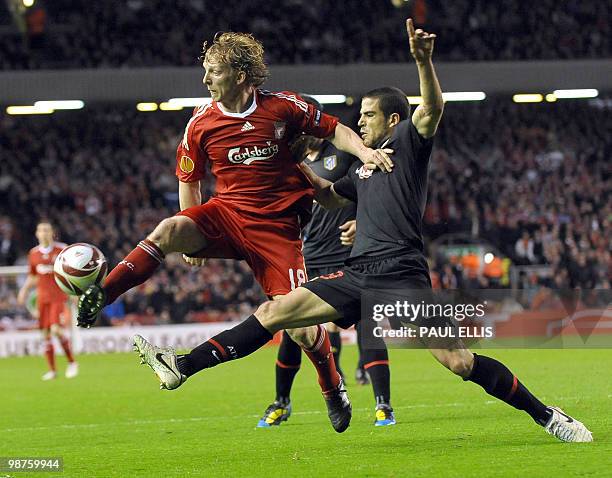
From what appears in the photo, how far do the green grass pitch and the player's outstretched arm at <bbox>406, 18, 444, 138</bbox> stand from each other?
1.82 m

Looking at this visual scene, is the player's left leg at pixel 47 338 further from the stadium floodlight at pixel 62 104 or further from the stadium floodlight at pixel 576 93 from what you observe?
the stadium floodlight at pixel 576 93

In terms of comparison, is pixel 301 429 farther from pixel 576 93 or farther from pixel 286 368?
pixel 576 93

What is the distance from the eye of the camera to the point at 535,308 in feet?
68.0

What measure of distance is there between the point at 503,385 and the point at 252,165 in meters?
2.06

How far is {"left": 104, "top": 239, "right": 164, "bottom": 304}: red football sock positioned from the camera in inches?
250

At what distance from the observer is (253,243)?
6.74m

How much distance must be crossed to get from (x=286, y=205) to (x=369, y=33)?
2349cm

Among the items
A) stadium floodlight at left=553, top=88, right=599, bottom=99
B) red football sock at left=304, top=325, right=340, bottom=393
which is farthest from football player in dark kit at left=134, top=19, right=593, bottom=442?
stadium floodlight at left=553, top=88, right=599, bottom=99

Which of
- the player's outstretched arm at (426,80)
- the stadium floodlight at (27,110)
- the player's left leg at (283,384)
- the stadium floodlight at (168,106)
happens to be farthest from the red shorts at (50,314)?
the stadium floodlight at (168,106)

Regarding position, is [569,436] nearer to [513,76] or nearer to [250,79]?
[250,79]

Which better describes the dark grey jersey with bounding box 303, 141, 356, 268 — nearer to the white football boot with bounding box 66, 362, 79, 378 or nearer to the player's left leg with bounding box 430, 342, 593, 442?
the player's left leg with bounding box 430, 342, 593, 442

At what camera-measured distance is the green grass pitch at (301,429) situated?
5.63 m

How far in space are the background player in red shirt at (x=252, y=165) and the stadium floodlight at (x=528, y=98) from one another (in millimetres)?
22945

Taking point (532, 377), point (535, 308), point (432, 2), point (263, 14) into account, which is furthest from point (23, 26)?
point (532, 377)
